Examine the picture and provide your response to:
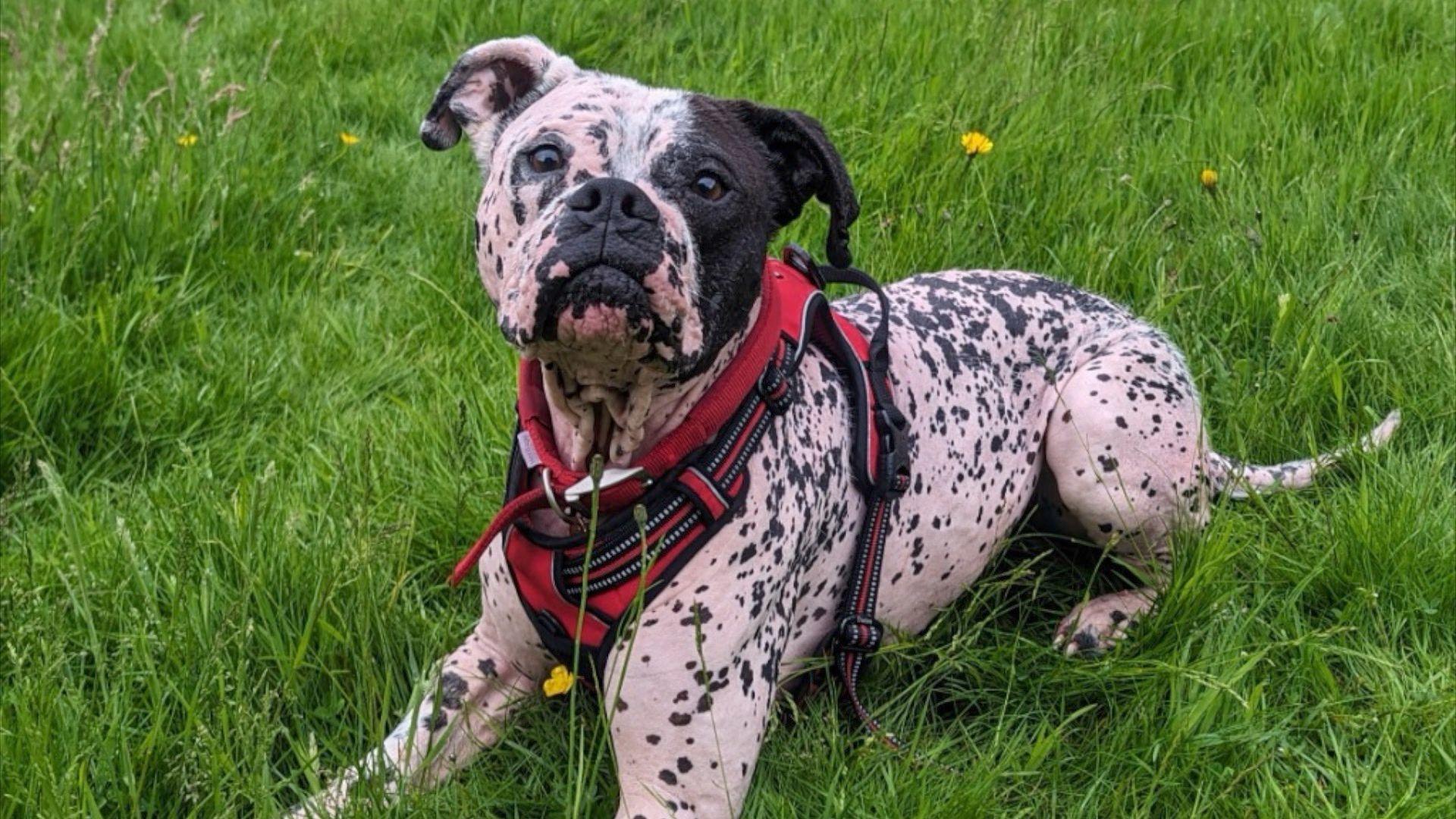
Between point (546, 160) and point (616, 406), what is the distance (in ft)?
1.42

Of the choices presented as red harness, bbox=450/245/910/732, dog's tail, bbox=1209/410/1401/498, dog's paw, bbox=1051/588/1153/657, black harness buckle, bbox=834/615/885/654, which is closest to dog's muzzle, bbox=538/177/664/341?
red harness, bbox=450/245/910/732

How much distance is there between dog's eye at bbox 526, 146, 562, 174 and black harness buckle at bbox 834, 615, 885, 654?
1099 mm

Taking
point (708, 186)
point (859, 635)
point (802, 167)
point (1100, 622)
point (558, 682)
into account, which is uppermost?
point (708, 186)

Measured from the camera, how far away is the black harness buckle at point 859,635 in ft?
9.14

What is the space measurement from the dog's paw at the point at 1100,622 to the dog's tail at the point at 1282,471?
337 millimetres

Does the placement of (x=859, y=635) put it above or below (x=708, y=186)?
below

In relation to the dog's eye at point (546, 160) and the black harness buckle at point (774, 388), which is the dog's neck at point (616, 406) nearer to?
the black harness buckle at point (774, 388)

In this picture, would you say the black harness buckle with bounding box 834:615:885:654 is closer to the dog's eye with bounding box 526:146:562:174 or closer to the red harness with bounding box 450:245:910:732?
the red harness with bounding box 450:245:910:732

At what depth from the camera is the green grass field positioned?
8.82 ft

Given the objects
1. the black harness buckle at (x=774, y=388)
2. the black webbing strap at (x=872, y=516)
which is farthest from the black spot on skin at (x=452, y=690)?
the black harness buckle at (x=774, y=388)

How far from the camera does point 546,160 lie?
2311 millimetres

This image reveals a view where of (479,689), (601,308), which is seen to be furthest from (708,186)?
(479,689)

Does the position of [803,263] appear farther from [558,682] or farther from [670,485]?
[558,682]

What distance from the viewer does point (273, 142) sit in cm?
500
